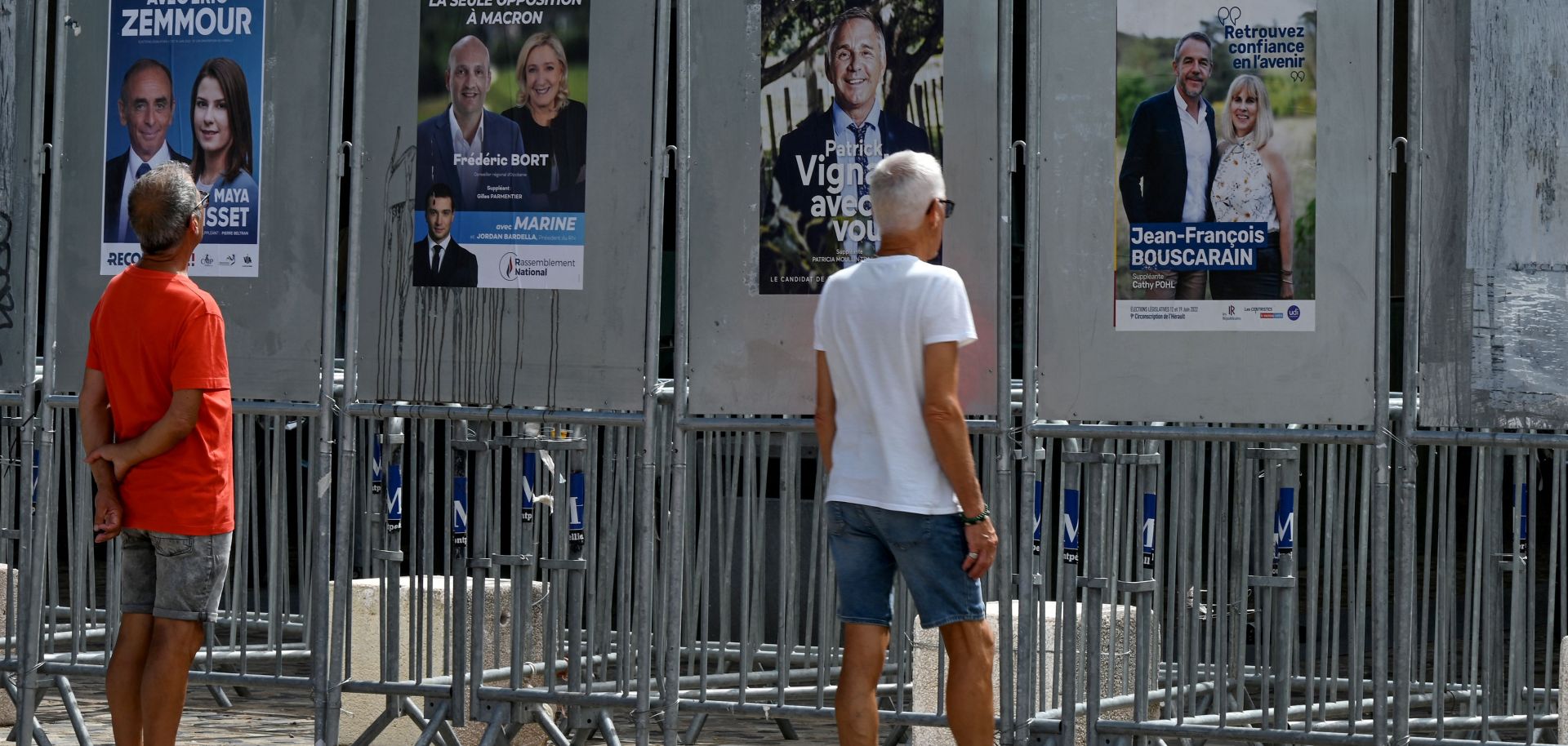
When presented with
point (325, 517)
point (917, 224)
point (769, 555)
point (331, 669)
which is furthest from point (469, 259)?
point (769, 555)

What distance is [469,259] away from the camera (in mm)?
6539

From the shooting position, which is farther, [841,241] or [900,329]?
[841,241]

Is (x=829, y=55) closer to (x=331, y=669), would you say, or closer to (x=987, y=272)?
(x=987, y=272)

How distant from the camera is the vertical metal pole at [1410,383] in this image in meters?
5.75

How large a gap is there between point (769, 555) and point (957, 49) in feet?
17.8

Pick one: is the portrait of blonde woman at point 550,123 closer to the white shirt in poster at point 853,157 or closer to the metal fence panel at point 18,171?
the white shirt in poster at point 853,157

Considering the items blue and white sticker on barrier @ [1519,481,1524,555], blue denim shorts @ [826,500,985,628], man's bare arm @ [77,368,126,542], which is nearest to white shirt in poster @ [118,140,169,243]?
man's bare arm @ [77,368,126,542]

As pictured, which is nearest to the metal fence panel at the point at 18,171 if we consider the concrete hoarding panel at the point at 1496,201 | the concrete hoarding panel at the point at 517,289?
the concrete hoarding panel at the point at 517,289

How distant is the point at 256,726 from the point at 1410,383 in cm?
506

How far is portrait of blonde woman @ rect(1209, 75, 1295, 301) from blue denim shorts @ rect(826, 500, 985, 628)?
1.43 meters

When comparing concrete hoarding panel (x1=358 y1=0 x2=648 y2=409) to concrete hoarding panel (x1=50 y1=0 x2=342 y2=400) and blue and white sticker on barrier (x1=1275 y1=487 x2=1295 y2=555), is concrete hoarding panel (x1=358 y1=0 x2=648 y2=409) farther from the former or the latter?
blue and white sticker on barrier (x1=1275 y1=487 x2=1295 y2=555)

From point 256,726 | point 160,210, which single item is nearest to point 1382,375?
point 160,210

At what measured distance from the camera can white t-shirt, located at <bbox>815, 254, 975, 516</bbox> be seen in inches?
197

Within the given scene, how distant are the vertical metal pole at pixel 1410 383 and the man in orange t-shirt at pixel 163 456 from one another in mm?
3626
